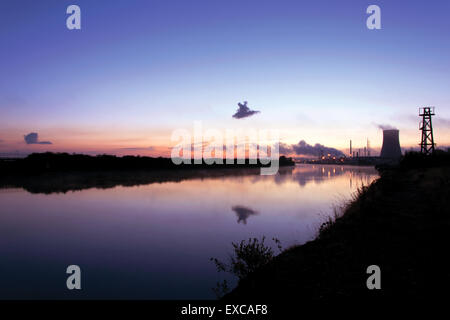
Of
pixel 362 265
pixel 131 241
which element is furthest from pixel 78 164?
pixel 362 265

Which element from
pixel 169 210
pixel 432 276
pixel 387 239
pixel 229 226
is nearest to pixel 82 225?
pixel 169 210

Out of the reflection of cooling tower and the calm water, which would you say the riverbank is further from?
the reflection of cooling tower

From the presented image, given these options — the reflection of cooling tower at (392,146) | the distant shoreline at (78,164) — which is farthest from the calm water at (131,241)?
the reflection of cooling tower at (392,146)

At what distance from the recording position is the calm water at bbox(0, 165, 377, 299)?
709cm

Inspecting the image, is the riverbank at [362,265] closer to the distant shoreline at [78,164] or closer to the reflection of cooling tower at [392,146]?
the distant shoreline at [78,164]

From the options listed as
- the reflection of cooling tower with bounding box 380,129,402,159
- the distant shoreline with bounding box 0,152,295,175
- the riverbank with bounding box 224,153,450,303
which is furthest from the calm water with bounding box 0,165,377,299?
the reflection of cooling tower with bounding box 380,129,402,159

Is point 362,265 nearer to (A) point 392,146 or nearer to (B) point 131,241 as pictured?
(B) point 131,241

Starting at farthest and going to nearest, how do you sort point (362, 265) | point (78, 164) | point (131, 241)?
point (78, 164), point (131, 241), point (362, 265)

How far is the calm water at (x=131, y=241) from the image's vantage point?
7086 millimetres

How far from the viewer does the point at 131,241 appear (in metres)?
11.2

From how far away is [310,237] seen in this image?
36.0 ft

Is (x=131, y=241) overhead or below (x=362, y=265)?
below

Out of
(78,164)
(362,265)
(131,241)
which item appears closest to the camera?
(362,265)

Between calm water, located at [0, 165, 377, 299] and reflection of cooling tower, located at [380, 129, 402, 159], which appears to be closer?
calm water, located at [0, 165, 377, 299]
